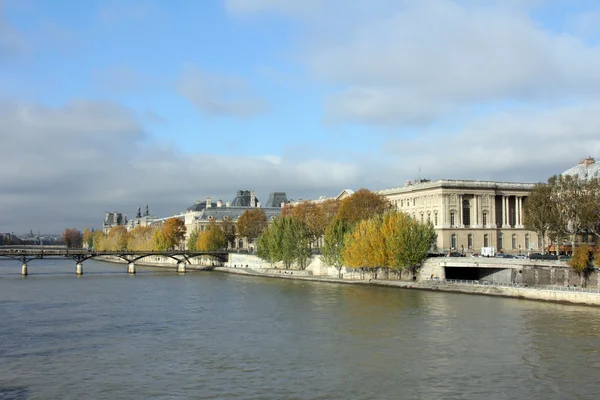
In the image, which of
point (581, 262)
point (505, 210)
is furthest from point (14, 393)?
point (505, 210)

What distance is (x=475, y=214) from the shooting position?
92125mm

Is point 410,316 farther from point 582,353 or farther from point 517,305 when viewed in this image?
point 582,353

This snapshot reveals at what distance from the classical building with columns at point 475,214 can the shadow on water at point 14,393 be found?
221ft

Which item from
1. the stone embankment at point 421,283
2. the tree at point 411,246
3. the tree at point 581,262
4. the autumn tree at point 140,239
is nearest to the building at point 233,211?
the autumn tree at point 140,239

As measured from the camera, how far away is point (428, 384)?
2694 cm

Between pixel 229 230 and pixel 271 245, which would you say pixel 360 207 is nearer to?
pixel 271 245

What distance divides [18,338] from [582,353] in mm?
28000

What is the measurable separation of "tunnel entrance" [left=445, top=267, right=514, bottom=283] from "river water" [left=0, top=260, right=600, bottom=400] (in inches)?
278

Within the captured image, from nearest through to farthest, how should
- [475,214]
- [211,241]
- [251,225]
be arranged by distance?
[475,214]
[211,241]
[251,225]

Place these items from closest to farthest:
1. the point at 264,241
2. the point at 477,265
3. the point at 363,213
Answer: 1. the point at 477,265
2. the point at 363,213
3. the point at 264,241

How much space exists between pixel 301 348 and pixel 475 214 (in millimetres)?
62281

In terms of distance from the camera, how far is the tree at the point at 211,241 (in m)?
118

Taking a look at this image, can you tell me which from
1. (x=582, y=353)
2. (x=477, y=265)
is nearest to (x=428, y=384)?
(x=582, y=353)

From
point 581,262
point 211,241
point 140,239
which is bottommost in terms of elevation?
point 581,262
